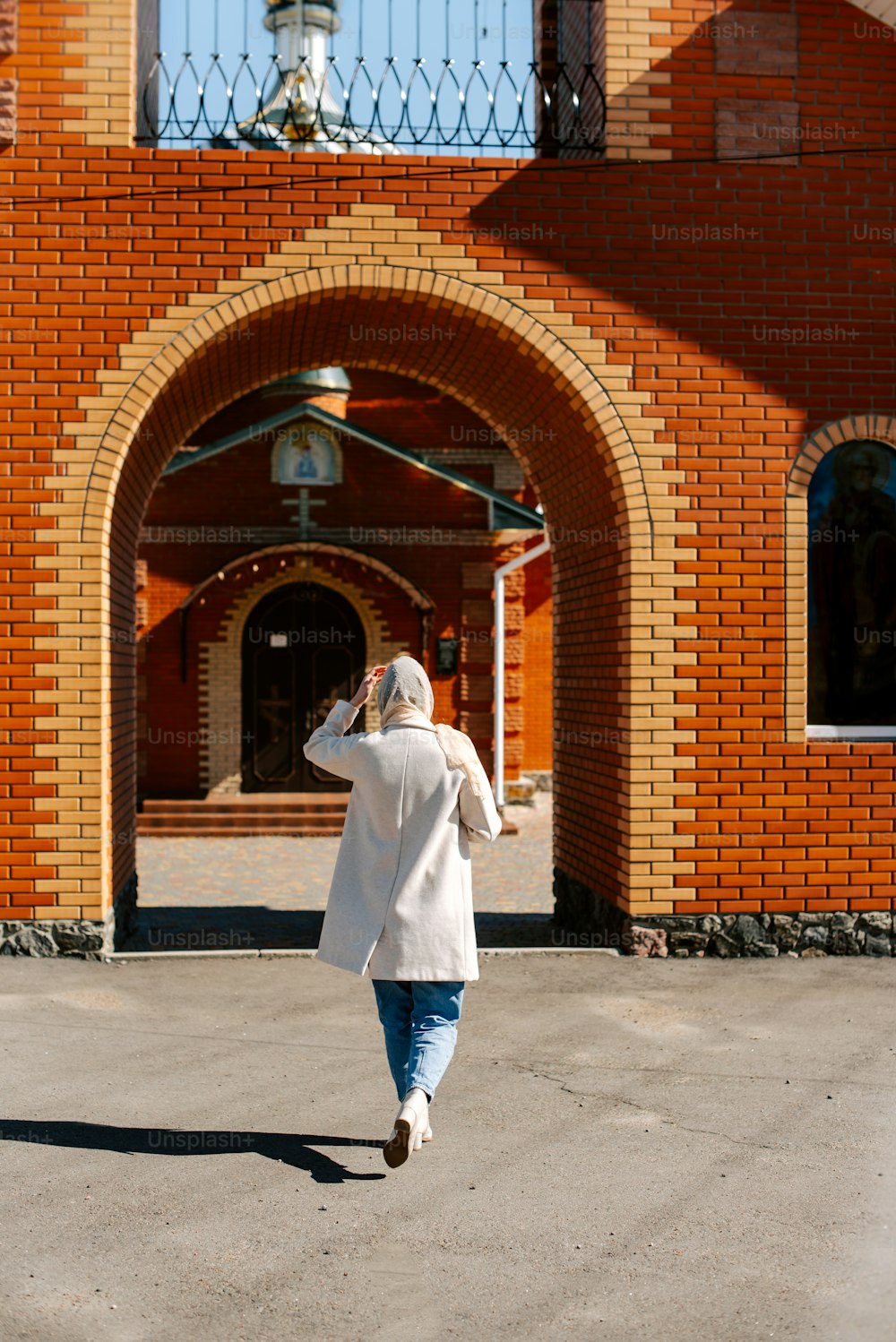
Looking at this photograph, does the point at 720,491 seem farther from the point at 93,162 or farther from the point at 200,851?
the point at 200,851

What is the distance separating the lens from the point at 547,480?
344 inches

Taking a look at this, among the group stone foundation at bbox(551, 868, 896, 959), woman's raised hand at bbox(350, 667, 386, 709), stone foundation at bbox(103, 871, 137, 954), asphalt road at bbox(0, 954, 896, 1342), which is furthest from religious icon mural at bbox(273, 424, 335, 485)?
woman's raised hand at bbox(350, 667, 386, 709)

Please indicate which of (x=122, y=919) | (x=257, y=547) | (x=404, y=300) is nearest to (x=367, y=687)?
(x=404, y=300)

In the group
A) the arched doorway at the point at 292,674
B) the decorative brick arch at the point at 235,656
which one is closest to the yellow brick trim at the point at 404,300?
the decorative brick arch at the point at 235,656

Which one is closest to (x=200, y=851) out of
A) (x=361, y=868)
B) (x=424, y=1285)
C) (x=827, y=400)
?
(x=827, y=400)

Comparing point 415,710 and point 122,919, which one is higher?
point 415,710

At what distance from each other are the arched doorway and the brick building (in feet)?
30.3

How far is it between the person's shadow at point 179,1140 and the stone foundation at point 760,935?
3.12 meters

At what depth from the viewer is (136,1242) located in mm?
3670

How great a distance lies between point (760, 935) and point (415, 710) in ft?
12.1

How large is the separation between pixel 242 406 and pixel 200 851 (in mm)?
6336

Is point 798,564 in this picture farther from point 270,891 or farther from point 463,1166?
Result: point 270,891

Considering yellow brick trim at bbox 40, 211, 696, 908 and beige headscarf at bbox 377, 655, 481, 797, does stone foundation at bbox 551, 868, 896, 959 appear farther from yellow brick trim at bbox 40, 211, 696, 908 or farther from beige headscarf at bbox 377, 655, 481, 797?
beige headscarf at bbox 377, 655, 481, 797

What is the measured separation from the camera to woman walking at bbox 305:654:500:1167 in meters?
4.29
